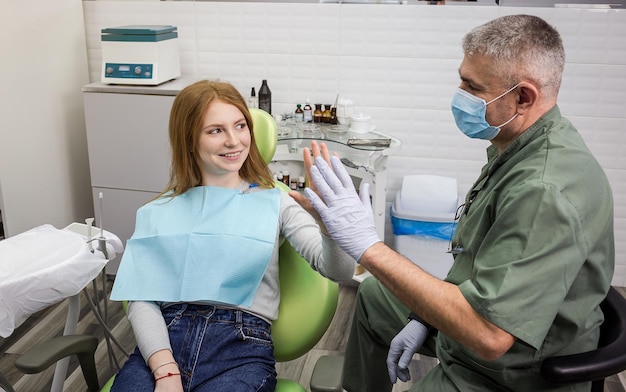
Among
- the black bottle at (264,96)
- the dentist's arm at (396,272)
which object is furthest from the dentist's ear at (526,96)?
the black bottle at (264,96)

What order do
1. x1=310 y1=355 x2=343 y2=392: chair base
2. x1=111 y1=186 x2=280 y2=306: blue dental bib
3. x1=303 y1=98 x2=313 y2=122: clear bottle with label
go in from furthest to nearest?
x1=303 y1=98 x2=313 y2=122: clear bottle with label < x1=111 y1=186 x2=280 y2=306: blue dental bib < x1=310 y1=355 x2=343 y2=392: chair base

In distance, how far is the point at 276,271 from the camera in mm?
1816

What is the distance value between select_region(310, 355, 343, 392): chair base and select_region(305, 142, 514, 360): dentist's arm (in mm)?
229

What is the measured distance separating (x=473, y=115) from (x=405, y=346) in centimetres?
67

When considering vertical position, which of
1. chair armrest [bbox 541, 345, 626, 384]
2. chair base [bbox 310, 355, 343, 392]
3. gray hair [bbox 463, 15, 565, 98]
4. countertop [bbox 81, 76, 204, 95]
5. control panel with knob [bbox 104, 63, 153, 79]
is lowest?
chair base [bbox 310, 355, 343, 392]

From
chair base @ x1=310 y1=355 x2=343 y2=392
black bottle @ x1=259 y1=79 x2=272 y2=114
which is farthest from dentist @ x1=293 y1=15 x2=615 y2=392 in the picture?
black bottle @ x1=259 y1=79 x2=272 y2=114

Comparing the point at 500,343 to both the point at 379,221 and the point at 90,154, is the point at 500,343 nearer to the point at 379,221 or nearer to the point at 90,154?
the point at 379,221

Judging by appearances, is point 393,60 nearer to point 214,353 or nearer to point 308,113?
point 308,113

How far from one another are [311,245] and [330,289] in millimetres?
184

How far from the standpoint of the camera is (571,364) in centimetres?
138

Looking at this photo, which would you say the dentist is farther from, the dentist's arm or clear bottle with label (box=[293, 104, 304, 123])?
clear bottle with label (box=[293, 104, 304, 123])

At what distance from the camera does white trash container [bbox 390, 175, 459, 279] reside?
3.09 metres

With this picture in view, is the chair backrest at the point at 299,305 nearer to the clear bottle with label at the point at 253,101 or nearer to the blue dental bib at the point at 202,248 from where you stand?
the blue dental bib at the point at 202,248

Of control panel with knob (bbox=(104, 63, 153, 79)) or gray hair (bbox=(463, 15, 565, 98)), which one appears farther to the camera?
control panel with knob (bbox=(104, 63, 153, 79))
